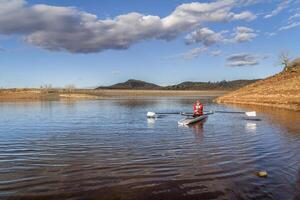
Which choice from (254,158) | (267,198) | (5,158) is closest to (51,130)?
(5,158)

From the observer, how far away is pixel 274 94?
64.9 meters

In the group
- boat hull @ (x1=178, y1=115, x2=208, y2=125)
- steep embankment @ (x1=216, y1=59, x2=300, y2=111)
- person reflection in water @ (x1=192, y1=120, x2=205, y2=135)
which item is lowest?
person reflection in water @ (x1=192, y1=120, x2=205, y2=135)

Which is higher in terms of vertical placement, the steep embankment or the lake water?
the steep embankment

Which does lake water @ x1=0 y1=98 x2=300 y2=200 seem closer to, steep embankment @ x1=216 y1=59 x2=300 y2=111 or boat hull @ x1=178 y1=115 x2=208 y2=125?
boat hull @ x1=178 y1=115 x2=208 y2=125

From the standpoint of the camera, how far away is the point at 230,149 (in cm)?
2058

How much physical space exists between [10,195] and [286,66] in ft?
305

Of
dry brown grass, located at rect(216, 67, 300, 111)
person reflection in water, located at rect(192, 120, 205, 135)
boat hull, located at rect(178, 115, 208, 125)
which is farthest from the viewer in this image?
dry brown grass, located at rect(216, 67, 300, 111)

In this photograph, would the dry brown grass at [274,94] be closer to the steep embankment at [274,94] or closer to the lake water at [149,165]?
the steep embankment at [274,94]

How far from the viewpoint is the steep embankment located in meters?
56.5

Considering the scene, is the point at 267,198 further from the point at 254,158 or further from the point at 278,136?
the point at 278,136

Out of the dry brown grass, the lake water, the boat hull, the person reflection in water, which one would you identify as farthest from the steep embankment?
the lake water

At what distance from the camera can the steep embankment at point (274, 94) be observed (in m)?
56.5

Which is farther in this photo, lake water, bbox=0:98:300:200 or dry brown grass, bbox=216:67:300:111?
dry brown grass, bbox=216:67:300:111

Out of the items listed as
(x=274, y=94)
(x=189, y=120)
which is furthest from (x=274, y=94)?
(x=189, y=120)
